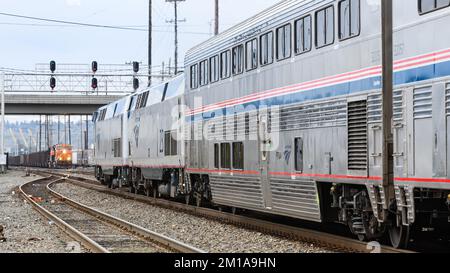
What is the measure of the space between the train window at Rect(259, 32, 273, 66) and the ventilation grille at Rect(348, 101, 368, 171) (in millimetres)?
3661

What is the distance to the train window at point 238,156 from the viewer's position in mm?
17172

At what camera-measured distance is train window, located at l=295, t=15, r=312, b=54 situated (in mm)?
13898

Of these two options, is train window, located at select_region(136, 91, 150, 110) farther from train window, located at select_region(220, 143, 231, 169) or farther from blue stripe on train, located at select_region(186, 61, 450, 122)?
blue stripe on train, located at select_region(186, 61, 450, 122)

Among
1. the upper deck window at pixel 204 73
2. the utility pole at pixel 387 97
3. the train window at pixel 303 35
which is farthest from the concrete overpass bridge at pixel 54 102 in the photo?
the utility pole at pixel 387 97

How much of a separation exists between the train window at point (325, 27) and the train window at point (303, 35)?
0.33m

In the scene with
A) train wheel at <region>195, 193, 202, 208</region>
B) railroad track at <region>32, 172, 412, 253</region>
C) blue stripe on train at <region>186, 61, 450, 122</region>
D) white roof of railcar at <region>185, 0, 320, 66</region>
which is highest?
white roof of railcar at <region>185, 0, 320, 66</region>

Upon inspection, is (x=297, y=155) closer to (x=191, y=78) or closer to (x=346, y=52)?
(x=346, y=52)

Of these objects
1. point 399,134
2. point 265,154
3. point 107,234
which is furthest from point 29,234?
point 399,134

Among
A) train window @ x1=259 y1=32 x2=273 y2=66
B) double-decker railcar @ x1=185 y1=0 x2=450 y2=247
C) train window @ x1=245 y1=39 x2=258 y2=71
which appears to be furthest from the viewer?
train window @ x1=245 y1=39 x2=258 y2=71

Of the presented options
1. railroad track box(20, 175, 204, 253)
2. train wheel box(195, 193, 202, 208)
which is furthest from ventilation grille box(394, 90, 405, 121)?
train wheel box(195, 193, 202, 208)

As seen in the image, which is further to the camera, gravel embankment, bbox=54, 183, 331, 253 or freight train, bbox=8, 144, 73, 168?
freight train, bbox=8, 144, 73, 168

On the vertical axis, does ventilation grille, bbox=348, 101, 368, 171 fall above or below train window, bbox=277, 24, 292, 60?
below

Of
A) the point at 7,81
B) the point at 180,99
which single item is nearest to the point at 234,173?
the point at 180,99
